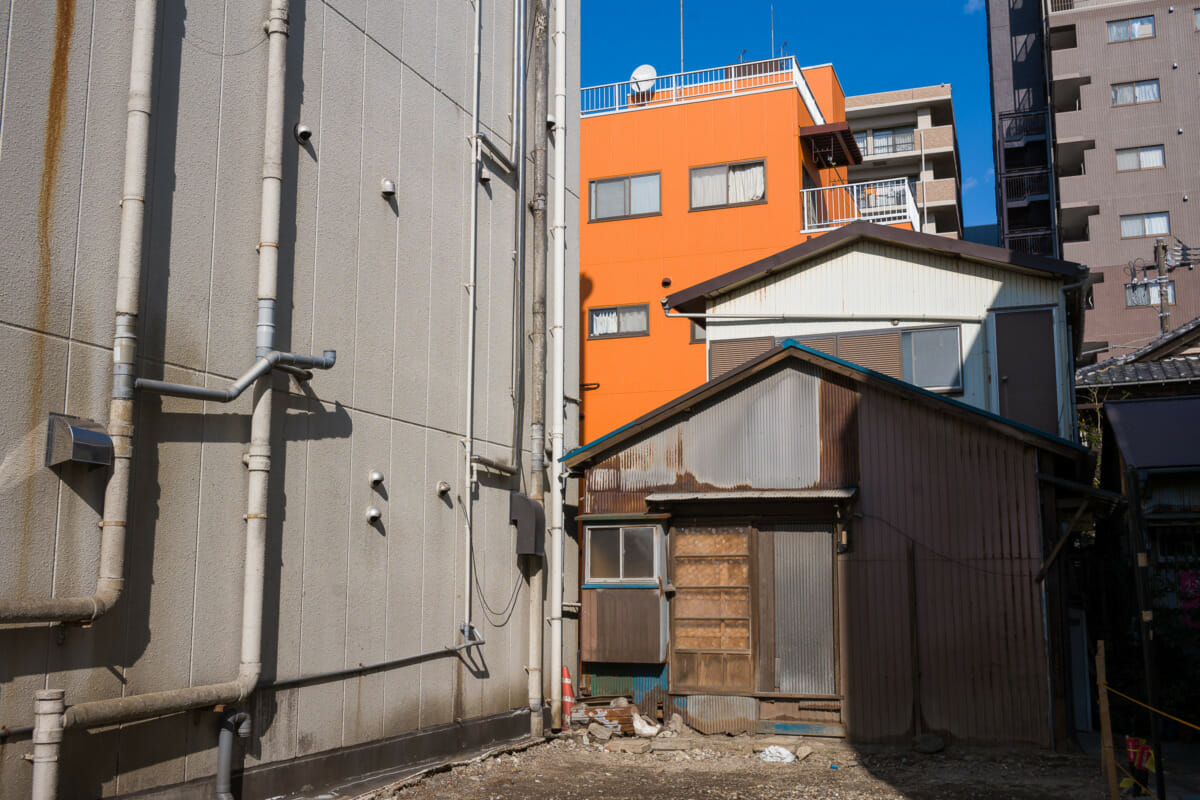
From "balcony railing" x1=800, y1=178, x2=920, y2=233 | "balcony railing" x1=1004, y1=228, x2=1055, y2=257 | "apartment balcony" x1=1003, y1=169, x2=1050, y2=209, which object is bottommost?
"balcony railing" x1=800, y1=178, x2=920, y2=233

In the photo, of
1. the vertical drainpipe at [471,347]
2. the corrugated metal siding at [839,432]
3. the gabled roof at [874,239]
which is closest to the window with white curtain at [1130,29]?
the gabled roof at [874,239]

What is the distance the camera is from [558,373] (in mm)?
14484

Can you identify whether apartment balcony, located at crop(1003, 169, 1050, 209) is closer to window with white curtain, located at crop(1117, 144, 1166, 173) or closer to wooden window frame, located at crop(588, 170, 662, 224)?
window with white curtain, located at crop(1117, 144, 1166, 173)

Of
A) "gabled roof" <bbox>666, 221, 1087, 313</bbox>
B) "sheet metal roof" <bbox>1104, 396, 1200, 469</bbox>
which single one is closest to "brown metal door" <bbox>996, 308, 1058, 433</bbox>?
"gabled roof" <bbox>666, 221, 1087, 313</bbox>

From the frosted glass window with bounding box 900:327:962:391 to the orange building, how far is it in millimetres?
6795

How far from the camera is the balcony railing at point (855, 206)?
2291 cm

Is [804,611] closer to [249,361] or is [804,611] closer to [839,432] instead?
[839,432]

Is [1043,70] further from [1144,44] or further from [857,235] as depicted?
[857,235]

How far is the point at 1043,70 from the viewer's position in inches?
2016

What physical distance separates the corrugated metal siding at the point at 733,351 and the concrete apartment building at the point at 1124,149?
26.0 meters

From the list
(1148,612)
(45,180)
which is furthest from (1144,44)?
(45,180)

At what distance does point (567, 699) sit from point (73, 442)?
8617mm

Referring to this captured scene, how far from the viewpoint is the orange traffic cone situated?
13906 mm

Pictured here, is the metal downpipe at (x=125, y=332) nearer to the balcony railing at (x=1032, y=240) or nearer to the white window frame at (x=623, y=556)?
the white window frame at (x=623, y=556)
